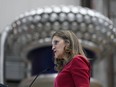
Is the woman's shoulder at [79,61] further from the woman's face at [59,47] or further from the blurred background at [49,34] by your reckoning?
the blurred background at [49,34]

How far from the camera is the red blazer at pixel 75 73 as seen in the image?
1.65 m

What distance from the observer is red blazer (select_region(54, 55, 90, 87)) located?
165 centimetres

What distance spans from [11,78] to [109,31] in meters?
2.52

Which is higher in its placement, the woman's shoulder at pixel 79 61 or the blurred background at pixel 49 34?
the woman's shoulder at pixel 79 61

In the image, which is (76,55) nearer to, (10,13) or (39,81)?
(39,81)

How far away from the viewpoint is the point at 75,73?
167 centimetres

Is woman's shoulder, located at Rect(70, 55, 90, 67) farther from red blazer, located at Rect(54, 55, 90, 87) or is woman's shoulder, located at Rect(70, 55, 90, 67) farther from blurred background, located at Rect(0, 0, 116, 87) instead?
blurred background, located at Rect(0, 0, 116, 87)

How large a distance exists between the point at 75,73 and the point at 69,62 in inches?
2.6

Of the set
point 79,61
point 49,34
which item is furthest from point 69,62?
point 49,34

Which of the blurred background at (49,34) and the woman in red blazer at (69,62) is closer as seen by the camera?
the woman in red blazer at (69,62)

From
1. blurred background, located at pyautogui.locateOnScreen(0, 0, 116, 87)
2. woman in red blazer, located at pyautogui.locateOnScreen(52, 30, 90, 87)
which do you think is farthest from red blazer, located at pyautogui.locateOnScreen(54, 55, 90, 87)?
blurred background, located at pyautogui.locateOnScreen(0, 0, 116, 87)

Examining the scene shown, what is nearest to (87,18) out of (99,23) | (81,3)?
(99,23)

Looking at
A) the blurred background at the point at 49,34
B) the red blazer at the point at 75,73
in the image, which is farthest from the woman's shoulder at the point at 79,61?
the blurred background at the point at 49,34

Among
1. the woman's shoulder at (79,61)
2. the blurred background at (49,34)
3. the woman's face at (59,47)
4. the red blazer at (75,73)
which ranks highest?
the woman's face at (59,47)
